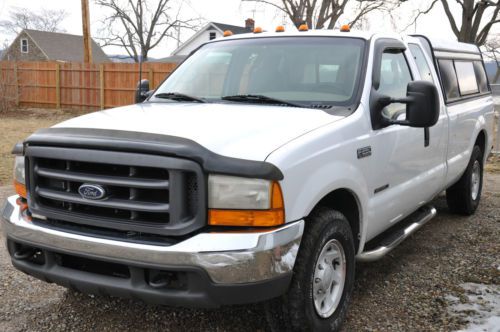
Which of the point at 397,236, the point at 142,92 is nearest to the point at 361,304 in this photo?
the point at 397,236

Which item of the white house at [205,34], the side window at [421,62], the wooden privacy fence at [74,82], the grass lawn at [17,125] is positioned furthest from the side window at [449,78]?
the white house at [205,34]

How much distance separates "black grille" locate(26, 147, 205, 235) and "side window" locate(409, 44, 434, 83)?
9.23 ft

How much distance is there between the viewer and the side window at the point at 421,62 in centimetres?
467

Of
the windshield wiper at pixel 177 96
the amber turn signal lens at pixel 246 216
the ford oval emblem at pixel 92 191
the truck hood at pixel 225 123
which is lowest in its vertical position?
the amber turn signal lens at pixel 246 216

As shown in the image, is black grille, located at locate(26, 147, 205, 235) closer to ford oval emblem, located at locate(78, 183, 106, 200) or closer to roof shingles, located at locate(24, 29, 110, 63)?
ford oval emblem, located at locate(78, 183, 106, 200)

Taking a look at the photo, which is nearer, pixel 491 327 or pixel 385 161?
pixel 491 327

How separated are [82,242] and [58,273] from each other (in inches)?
11.2

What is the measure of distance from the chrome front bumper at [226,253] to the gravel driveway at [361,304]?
2.97ft

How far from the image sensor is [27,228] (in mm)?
3006

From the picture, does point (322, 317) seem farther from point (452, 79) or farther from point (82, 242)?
point (452, 79)

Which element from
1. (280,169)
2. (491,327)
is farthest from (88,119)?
(491,327)

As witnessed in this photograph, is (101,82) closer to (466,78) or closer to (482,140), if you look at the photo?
(482,140)

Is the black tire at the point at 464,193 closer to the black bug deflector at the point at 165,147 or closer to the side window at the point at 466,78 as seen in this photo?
the side window at the point at 466,78

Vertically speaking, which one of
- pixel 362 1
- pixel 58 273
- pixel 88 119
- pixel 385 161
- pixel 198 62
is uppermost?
pixel 362 1
